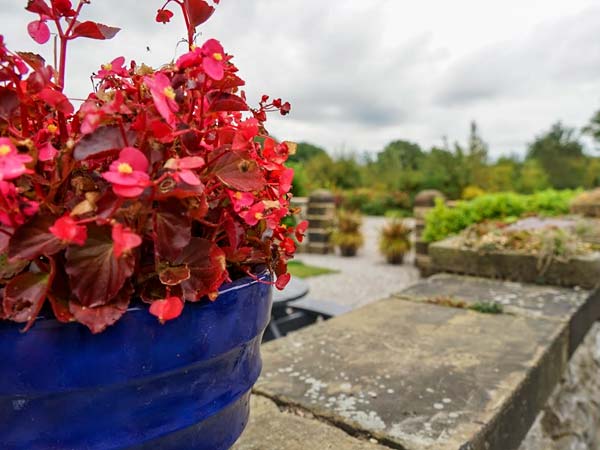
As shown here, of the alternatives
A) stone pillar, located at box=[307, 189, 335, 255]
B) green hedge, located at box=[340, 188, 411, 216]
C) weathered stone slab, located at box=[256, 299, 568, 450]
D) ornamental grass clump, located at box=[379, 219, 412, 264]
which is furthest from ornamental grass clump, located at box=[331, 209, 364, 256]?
weathered stone slab, located at box=[256, 299, 568, 450]

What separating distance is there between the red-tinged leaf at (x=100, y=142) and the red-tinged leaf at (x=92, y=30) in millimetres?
163

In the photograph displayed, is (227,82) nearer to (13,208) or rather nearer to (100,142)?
(100,142)

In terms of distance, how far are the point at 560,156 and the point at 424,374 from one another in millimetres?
24949

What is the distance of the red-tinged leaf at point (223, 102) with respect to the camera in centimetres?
60

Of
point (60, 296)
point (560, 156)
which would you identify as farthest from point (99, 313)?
point (560, 156)

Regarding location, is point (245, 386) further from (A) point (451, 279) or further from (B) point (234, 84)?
(A) point (451, 279)

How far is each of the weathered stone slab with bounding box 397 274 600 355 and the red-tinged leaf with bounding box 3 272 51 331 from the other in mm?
1978

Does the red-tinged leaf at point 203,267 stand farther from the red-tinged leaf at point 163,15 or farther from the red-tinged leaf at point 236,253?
the red-tinged leaf at point 163,15

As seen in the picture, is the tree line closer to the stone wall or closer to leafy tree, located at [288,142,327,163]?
leafy tree, located at [288,142,327,163]

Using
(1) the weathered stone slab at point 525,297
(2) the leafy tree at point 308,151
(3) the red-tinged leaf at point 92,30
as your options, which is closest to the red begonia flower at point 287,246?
(3) the red-tinged leaf at point 92,30

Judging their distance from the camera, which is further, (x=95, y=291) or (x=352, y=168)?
(x=352, y=168)

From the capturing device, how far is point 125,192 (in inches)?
18.7

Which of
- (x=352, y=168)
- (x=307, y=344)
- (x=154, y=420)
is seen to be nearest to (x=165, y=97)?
(x=154, y=420)

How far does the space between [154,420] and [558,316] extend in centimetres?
189
